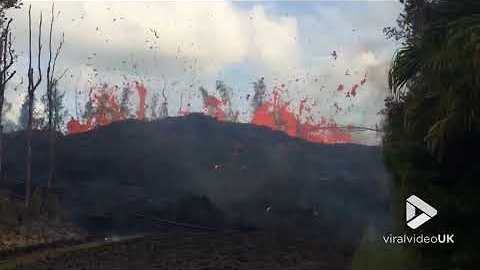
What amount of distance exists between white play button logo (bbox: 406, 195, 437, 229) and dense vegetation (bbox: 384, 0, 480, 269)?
90 millimetres

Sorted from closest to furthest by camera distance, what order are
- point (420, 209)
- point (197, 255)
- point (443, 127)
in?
1. point (443, 127)
2. point (420, 209)
3. point (197, 255)

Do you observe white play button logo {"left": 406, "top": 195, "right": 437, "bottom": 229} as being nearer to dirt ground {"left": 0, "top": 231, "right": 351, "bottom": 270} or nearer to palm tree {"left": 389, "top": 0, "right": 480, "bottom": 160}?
palm tree {"left": 389, "top": 0, "right": 480, "bottom": 160}

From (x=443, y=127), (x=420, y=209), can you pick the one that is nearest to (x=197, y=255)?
(x=420, y=209)

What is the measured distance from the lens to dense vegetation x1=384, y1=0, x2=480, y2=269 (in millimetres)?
6230

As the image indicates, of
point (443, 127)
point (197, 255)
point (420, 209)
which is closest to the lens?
point (443, 127)

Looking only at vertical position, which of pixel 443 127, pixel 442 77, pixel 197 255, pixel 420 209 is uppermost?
pixel 442 77

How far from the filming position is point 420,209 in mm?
7242

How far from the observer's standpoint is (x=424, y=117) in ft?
23.3

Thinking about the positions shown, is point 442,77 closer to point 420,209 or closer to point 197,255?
point 420,209

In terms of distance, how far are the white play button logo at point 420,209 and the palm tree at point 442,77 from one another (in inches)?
25.6

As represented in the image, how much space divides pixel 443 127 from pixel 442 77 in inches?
24.5

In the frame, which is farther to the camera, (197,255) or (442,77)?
(197,255)

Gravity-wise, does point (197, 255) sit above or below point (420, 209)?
below

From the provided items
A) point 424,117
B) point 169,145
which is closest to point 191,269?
point 424,117
